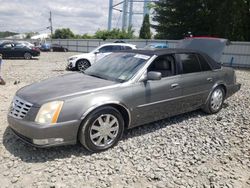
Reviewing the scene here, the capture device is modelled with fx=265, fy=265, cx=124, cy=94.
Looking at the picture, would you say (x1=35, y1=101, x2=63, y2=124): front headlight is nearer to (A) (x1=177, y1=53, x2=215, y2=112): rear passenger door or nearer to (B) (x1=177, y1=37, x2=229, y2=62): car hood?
(A) (x1=177, y1=53, x2=215, y2=112): rear passenger door

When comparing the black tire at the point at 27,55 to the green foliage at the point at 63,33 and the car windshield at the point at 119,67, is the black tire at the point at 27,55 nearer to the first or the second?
the car windshield at the point at 119,67

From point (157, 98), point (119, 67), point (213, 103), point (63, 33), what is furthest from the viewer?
point (63, 33)

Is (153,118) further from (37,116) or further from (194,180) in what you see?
(37,116)

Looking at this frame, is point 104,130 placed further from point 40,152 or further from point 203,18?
point 203,18

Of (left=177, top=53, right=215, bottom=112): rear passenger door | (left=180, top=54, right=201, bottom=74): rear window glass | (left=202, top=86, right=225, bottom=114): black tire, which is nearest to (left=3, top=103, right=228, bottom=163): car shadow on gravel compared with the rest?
(left=177, top=53, right=215, bottom=112): rear passenger door

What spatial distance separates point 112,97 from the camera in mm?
4062

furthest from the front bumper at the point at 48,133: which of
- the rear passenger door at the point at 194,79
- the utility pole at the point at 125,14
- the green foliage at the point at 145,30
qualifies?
the utility pole at the point at 125,14

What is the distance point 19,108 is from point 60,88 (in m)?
0.66

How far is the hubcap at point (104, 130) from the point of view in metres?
3.99

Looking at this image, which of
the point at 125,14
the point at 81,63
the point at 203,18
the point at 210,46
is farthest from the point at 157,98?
the point at 125,14

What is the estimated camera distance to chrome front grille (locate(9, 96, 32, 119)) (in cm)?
380

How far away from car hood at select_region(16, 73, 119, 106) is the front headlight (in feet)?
0.31

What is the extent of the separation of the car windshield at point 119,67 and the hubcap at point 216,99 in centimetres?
209

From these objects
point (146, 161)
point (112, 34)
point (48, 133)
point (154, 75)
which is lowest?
point (146, 161)
